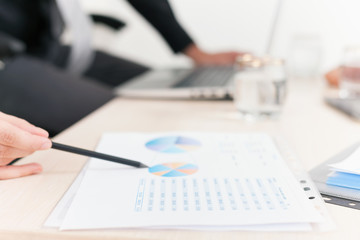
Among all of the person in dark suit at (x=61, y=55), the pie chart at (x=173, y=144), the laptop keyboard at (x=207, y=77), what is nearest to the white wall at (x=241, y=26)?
the person in dark suit at (x=61, y=55)

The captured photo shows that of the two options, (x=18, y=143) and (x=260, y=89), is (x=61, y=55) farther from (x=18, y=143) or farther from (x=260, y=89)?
(x=18, y=143)

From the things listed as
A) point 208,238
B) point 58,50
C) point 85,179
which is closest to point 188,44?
point 58,50

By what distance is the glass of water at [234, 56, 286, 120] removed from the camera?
73 centimetres

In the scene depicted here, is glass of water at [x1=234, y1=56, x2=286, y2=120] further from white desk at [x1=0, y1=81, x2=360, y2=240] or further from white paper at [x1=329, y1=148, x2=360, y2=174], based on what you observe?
white paper at [x1=329, y1=148, x2=360, y2=174]

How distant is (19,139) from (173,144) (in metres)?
0.21

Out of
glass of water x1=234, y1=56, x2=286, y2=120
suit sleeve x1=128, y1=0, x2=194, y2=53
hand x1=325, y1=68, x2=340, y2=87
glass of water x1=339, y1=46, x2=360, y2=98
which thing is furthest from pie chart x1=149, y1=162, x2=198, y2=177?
suit sleeve x1=128, y1=0, x2=194, y2=53

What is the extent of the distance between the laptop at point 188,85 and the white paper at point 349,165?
420 millimetres

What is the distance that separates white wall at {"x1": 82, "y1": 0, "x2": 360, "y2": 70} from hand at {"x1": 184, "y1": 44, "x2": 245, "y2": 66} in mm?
380

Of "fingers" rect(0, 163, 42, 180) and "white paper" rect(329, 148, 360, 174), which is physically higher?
"white paper" rect(329, 148, 360, 174)

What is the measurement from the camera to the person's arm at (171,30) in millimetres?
1295

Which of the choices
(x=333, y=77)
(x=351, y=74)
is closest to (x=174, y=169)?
(x=351, y=74)

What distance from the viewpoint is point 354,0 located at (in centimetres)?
164

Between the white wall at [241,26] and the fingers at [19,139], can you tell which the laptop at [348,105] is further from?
the white wall at [241,26]

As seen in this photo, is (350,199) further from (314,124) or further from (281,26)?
(281,26)
